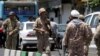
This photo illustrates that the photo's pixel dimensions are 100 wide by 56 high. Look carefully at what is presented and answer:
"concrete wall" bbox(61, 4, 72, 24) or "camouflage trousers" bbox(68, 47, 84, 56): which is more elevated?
"camouflage trousers" bbox(68, 47, 84, 56)

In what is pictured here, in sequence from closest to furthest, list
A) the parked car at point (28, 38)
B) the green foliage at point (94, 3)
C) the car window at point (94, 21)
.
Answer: the car window at point (94, 21), the parked car at point (28, 38), the green foliage at point (94, 3)

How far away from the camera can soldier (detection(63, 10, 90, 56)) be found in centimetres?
1034

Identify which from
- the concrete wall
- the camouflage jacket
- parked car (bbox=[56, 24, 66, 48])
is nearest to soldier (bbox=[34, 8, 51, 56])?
the camouflage jacket

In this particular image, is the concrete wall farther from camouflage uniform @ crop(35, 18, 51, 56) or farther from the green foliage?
camouflage uniform @ crop(35, 18, 51, 56)

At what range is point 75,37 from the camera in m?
10.4

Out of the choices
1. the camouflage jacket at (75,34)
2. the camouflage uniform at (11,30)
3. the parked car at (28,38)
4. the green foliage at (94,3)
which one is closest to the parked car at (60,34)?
the parked car at (28,38)

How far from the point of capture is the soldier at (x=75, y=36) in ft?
33.9

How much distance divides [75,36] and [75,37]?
0.08 ft

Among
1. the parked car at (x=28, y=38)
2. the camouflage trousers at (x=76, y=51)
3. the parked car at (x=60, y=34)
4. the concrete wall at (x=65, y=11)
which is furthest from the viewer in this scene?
the concrete wall at (x=65, y=11)

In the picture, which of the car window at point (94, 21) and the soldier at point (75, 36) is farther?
the car window at point (94, 21)

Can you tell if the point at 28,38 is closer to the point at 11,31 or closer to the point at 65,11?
the point at 11,31

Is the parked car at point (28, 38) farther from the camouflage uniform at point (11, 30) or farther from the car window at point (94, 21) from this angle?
the camouflage uniform at point (11, 30)

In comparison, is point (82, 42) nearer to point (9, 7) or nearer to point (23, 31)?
point (23, 31)

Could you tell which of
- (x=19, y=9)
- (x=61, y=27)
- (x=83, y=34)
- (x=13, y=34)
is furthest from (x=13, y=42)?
(x=19, y=9)
